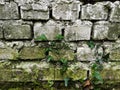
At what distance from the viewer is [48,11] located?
6.84 feet

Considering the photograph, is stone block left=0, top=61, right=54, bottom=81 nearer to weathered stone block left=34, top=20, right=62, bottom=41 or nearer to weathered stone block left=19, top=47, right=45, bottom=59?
weathered stone block left=19, top=47, right=45, bottom=59

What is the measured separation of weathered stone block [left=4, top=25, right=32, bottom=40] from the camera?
7.02ft

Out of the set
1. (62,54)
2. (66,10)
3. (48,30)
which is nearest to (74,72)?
(62,54)

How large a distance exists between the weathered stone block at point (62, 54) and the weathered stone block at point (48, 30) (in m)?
0.14

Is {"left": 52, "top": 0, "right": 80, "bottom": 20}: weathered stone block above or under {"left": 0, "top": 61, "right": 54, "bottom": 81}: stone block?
above

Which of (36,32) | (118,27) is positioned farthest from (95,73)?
(36,32)

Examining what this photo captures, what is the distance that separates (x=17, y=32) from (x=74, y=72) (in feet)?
Answer: 2.11

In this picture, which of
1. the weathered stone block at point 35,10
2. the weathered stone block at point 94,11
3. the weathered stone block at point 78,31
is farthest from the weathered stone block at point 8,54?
the weathered stone block at point 94,11

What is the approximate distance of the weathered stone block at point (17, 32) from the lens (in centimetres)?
214

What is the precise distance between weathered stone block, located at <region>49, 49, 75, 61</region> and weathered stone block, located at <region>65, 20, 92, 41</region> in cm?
13

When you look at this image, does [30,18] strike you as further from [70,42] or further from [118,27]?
[118,27]

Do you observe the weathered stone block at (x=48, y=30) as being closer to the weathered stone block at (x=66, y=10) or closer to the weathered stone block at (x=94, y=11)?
the weathered stone block at (x=66, y=10)

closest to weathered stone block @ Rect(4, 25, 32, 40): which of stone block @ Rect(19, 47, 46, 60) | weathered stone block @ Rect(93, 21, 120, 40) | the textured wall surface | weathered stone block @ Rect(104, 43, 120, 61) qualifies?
the textured wall surface

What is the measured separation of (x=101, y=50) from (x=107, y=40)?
0.11 meters
